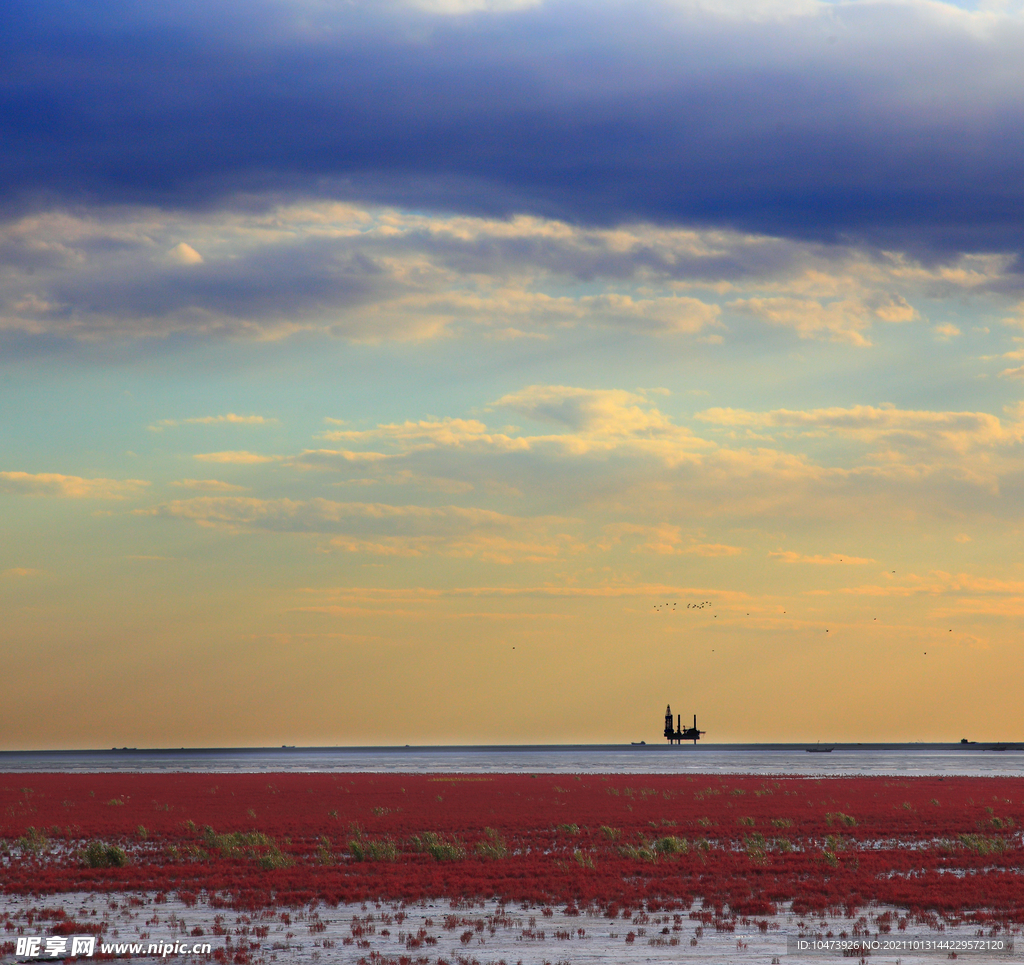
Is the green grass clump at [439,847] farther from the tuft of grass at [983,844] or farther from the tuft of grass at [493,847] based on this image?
the tuft of grass at [983,844]

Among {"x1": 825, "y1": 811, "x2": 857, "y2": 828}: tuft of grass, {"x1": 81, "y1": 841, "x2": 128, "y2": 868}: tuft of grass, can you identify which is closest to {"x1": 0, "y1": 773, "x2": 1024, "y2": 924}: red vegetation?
{"x1": 81, "y1": 841, "x2": 128, "y2": 868}: tuft of grass

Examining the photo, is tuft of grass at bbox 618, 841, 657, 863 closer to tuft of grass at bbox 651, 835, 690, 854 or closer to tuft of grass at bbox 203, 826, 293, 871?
tuft of grass at bbox 651, 835, 690, 854

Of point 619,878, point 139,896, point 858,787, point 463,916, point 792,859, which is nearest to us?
point 463,916

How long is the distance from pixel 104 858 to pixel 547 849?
15.4 m

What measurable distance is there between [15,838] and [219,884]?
58.4 ft

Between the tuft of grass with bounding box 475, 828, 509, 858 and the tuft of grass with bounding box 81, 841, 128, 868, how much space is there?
11932 millimetres

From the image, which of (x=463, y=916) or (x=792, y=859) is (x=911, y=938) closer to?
(x=463, y=916)

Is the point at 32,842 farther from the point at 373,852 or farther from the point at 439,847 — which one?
the point at 439,847

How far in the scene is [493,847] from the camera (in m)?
37.2

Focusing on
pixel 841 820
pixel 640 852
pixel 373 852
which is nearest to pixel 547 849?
pixel 640 852

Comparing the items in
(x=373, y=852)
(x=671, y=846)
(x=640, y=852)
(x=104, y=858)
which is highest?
(x=104, y=858)

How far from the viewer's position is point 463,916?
2525 centimetres

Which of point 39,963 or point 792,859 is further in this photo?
point 792,859

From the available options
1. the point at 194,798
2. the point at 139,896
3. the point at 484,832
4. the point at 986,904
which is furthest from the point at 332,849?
the point at 194,798
